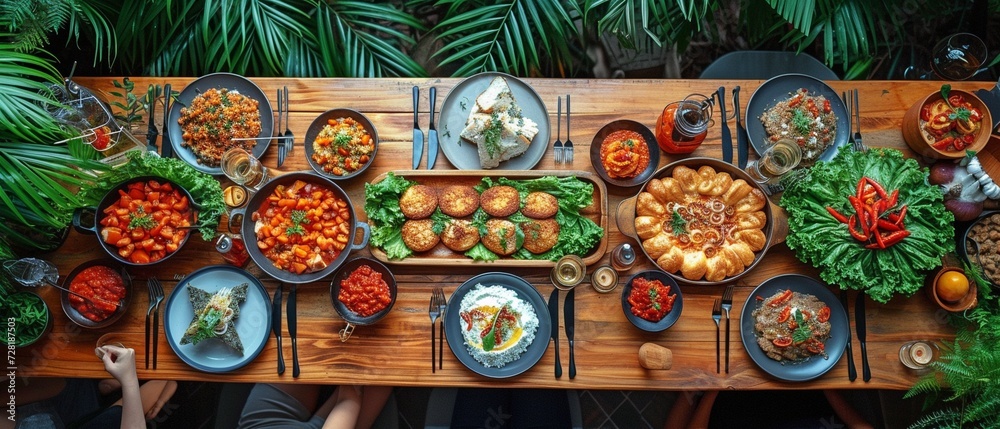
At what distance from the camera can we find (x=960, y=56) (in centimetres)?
334

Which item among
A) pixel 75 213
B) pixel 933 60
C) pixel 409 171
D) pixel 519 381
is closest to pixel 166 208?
pixel 75 213

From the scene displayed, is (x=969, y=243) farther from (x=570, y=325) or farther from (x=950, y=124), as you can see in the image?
(x=570, y=325)

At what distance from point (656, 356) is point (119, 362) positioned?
279 cm

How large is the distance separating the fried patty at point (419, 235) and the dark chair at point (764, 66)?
1.94 m

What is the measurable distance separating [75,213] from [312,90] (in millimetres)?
1375

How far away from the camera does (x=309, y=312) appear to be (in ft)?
10.3

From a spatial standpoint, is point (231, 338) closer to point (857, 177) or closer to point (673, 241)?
point (673, 241)

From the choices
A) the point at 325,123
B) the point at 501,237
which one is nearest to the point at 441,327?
the point at 501,237

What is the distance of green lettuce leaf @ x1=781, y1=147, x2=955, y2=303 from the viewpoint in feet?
9.70

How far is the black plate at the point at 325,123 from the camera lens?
315 centimetres

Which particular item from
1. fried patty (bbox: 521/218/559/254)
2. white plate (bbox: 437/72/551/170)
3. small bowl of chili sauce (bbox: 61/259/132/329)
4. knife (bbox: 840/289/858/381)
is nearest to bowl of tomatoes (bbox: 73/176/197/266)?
small bowl of chili sauce (bbox: 61/259/132/329)

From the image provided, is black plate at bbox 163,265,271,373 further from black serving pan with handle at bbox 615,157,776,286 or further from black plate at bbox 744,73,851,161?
black plate at bbox 744,73,851,161

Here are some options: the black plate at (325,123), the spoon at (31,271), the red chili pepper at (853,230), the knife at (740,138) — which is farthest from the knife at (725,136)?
the spoon at (31,271)

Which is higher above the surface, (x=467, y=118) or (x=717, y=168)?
(x=467, y=118)
